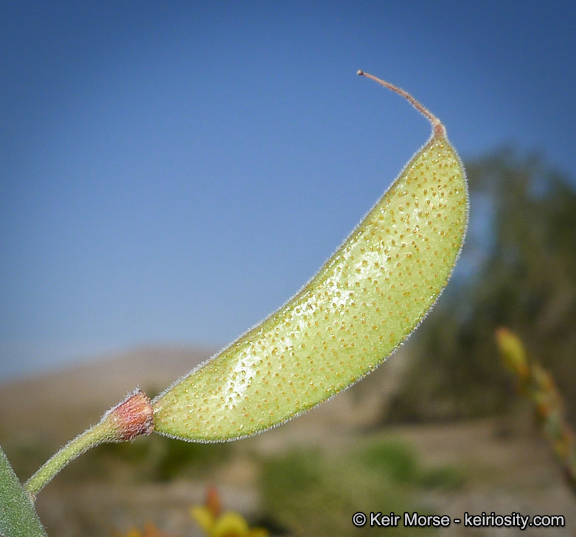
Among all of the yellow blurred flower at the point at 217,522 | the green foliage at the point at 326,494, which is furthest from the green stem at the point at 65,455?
the green foliage at the point at 326,494

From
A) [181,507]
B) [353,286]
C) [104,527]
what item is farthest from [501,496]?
[353,286]

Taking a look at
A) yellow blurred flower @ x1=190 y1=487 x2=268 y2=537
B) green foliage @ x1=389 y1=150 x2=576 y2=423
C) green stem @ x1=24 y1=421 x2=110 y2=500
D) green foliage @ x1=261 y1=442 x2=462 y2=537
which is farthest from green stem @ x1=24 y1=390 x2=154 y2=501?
green foliage @ x1=389 y1=150 x2=576 y2=423

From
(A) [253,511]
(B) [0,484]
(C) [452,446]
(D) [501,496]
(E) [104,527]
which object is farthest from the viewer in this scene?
(C) [452,446]

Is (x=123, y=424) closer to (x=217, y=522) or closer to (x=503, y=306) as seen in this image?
(x=217, y=522)

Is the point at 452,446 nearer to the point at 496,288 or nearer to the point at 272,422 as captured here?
the point at 496,288

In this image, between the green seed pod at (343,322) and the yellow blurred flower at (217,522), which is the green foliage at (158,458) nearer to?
the yellow blurred flower at (217,522)
